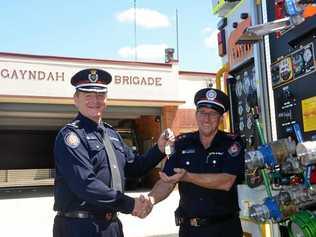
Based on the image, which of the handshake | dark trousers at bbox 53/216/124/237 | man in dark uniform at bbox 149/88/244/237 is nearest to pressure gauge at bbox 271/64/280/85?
man in dark uniform at bbox 149/88/244/237

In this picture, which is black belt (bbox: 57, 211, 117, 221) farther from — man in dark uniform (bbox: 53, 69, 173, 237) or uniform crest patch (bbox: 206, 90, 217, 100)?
uniform crest patch (bbox: 206, 90, 217, 100)

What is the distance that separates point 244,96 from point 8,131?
2425 centimetres

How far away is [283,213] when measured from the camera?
84.5 inches

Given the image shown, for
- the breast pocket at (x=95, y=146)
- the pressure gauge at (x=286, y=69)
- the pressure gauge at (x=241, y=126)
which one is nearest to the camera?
the pressure gauge at (x=286, y=69)

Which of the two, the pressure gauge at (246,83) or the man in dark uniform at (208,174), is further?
the pressure gauge at (246,83)

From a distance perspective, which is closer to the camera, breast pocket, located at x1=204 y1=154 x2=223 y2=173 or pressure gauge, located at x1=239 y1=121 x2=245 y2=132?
breast pocket, located at x1=204 y1=154 x2=223 y2=173

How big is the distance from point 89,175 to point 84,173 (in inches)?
1.4

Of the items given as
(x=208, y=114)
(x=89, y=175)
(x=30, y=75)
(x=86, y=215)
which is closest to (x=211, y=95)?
(x=208, y=114)

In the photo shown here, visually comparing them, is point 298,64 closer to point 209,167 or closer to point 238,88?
point 209,167

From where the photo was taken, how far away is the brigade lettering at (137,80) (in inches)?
736

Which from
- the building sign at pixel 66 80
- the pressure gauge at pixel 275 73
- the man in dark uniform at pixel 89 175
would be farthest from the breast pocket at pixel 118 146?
the building sign at pixel 66 80

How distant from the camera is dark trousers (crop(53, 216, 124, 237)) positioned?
307 cm

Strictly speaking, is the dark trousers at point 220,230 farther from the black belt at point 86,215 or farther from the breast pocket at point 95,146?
the breast pocket at point 95,146

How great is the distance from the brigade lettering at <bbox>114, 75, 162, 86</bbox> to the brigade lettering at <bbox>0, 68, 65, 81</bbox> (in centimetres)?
209
